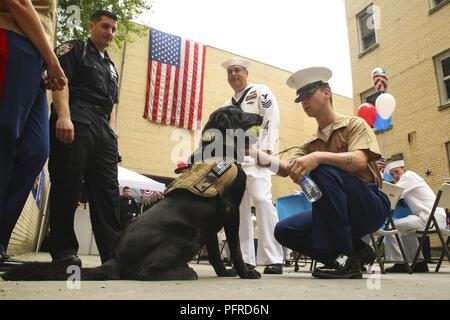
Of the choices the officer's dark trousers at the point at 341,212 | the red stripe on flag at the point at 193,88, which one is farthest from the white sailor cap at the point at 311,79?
the red stripe on flag at the point at 193,88

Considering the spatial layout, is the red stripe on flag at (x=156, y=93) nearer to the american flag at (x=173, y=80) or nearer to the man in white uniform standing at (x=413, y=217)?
the american flag at (x=173, y=80)

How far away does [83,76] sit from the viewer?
270cm

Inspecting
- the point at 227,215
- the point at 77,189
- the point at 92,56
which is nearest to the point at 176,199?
the point at 227,215

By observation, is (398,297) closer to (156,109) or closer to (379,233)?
(379,233)

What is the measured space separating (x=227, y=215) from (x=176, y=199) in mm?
373

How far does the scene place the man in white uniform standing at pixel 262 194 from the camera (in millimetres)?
3402

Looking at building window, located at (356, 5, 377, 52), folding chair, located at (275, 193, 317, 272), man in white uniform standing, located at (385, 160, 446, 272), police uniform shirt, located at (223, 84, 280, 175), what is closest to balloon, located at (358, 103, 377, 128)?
man in white uniform standing, located at (385, 160, 446, 272)

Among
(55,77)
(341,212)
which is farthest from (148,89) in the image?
(341,212)

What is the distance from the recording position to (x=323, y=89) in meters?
2.84

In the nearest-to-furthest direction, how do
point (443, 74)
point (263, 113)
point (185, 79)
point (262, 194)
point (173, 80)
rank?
point (262, 194) < point (263, 113) < point (443, 74) < point (173, 80) < point (185, 79)

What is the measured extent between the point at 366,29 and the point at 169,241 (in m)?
13.0

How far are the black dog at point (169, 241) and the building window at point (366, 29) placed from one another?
11914 mm

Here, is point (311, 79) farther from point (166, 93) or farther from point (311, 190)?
point (166, 93)

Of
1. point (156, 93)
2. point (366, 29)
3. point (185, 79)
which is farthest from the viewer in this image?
point (156, 93)
